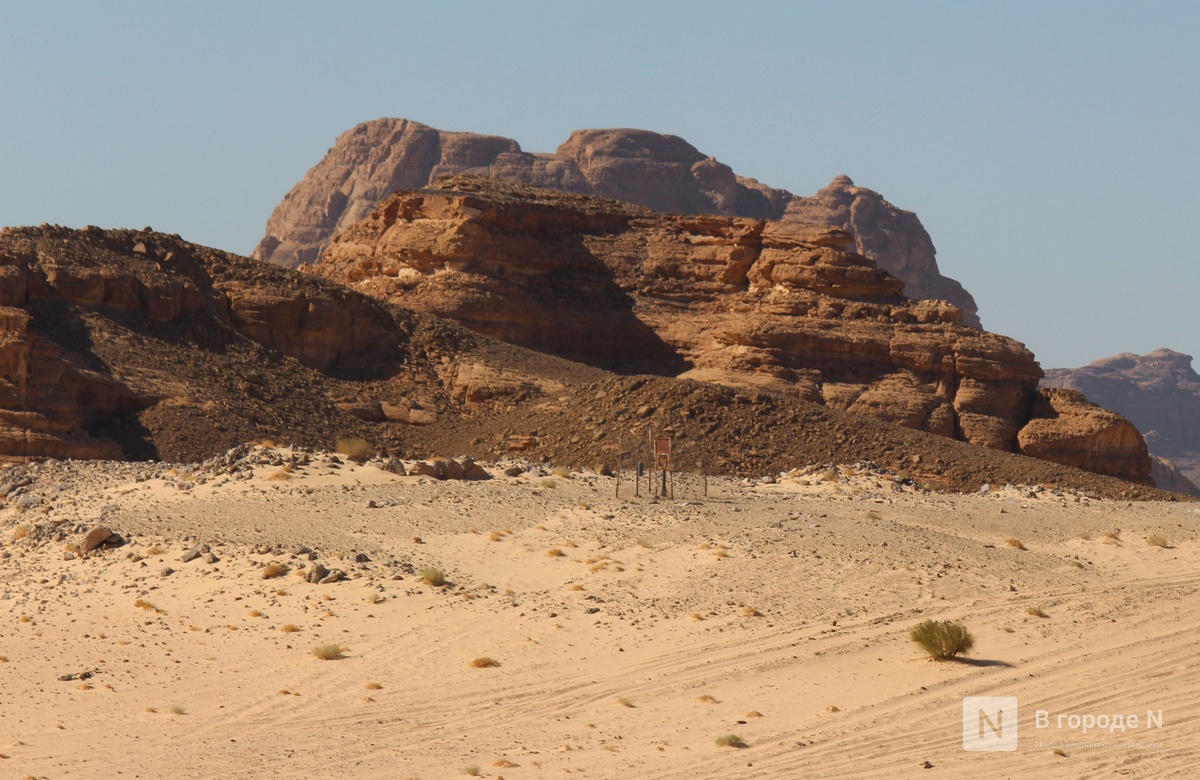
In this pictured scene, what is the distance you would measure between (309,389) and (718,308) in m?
20.9

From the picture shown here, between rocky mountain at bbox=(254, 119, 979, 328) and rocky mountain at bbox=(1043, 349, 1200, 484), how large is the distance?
30282 millimetres

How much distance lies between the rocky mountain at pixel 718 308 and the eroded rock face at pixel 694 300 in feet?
0.22

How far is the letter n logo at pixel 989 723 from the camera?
13008 mm

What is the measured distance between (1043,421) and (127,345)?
98.6ft

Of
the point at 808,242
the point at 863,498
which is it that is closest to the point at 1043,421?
the point at 808,242

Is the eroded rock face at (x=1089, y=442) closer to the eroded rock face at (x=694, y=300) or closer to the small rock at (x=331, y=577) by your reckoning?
the eroded rock face at (x=694, y=300)

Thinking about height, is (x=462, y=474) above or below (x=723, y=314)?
below

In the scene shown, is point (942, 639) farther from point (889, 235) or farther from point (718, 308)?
point (889, 235)

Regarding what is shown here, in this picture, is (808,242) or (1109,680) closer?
(1109,680)

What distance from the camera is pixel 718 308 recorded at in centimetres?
5672

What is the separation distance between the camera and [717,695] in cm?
1406

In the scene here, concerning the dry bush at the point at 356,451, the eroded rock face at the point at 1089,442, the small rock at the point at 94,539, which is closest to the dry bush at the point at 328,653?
the small rock at the point at 94,539

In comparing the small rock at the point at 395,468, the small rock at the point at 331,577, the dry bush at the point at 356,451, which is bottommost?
the small rock at the point at 331,577

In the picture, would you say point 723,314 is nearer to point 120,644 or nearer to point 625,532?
point 625,532
